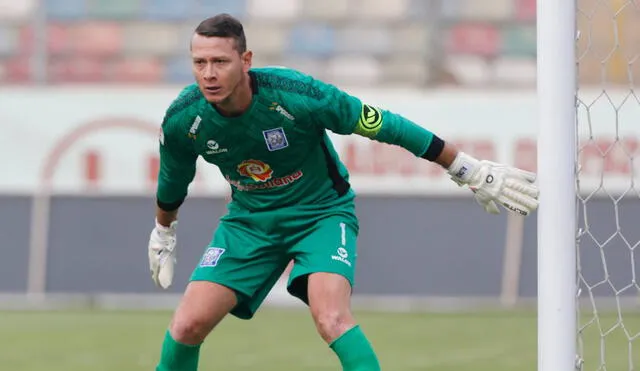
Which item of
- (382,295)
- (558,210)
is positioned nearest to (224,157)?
(558,210)

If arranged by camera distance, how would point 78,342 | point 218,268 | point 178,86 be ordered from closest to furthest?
point 218,268 < point 78,342 < point 178,86

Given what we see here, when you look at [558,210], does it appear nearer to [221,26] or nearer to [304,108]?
[304,108]

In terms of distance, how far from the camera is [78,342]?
10.1 meters

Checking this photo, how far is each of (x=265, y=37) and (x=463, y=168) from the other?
1100cm

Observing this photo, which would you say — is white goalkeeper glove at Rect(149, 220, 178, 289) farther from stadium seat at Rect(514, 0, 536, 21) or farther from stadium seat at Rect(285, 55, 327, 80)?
stadium seat at Rect(514, 0, 536, 21)

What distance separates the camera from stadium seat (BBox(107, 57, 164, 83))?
16.5 m

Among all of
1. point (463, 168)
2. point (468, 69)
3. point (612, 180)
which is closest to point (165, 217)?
point (463, 168)

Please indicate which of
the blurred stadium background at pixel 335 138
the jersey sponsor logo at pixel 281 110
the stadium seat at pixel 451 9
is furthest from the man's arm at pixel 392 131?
the stadium seat at pixel 451 9

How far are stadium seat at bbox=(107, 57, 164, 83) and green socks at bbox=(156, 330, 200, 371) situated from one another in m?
11.2

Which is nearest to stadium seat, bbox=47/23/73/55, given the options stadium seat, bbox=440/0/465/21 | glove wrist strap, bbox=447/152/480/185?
stadium seat, bbox=440/0/465/21

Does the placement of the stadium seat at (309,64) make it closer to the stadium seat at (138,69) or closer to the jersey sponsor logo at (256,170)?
the stadium seat at (138,69)

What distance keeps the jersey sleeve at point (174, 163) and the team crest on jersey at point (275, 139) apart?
0.32 meters

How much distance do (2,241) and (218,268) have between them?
10.2 meters

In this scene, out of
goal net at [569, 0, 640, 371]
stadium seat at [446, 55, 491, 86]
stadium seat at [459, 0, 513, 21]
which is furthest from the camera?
stadium seat at [459, 0, 513, 21]
